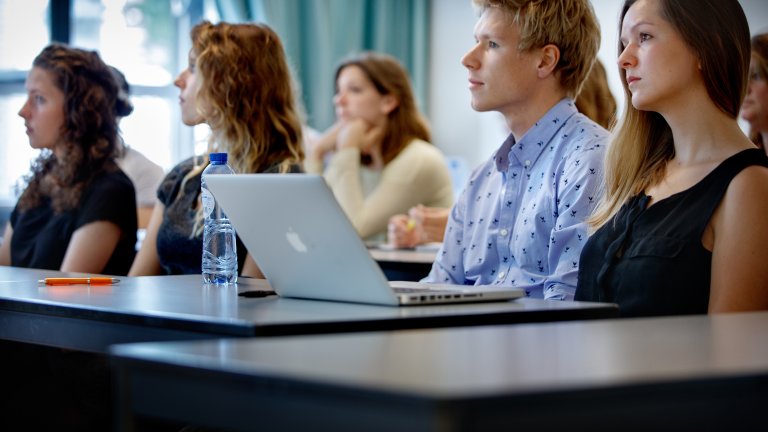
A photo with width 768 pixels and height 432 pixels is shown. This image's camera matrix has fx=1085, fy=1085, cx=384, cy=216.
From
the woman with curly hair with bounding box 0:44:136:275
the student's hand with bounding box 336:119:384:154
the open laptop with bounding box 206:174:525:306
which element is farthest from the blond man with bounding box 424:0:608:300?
the student's hand with bounding box 336:119:384:154

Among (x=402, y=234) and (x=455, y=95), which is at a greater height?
(x=455, y=95)

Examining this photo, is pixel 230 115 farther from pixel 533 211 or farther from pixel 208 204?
pixel 533 211

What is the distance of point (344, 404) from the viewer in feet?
2.76

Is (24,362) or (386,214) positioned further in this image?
(386,214)

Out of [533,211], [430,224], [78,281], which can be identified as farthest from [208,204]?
[430,224]

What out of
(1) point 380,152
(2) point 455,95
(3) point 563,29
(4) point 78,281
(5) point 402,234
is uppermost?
(3) point 563,29

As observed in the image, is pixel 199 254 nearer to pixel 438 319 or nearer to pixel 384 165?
pixel 438 319

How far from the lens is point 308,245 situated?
5.07ft

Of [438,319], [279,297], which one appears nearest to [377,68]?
[279,297]

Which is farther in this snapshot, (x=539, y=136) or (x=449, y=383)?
(x=539, y=136)

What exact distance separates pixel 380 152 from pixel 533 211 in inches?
91.4

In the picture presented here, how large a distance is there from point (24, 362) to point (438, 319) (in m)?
1.22

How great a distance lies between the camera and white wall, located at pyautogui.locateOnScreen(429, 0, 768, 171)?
5969 millimetres

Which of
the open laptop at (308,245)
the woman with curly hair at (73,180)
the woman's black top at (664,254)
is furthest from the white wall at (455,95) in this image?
the open laptop at (308,245)
